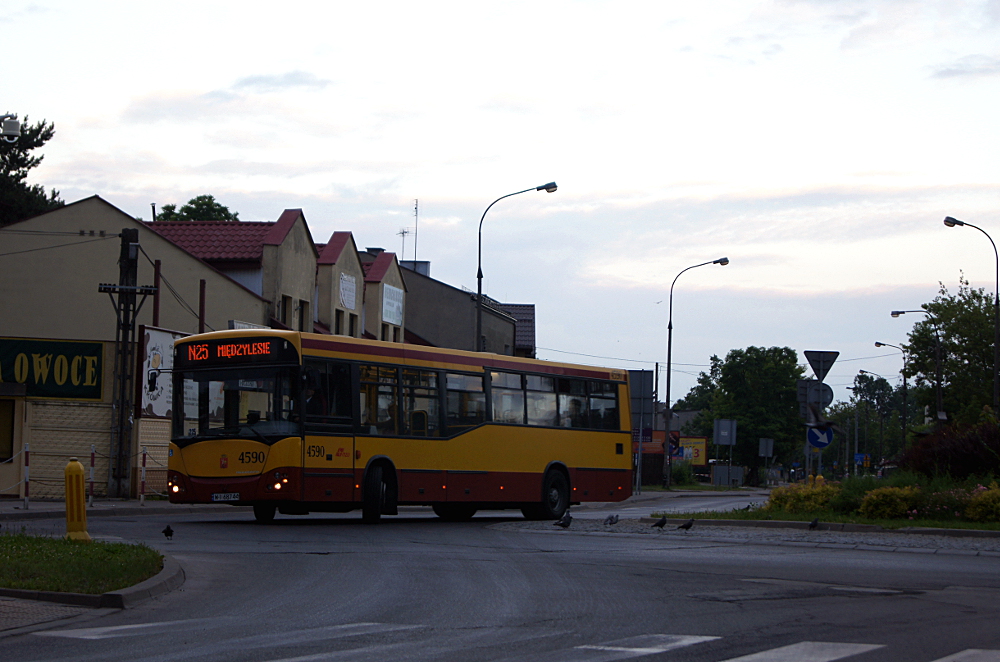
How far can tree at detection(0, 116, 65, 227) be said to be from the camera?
52000mm

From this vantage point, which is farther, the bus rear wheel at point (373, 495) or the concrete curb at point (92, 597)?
the bus rear wheel at point (373, 495)

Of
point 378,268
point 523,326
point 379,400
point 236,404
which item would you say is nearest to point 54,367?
point 236,404

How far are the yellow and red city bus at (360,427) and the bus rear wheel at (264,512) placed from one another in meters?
0.02

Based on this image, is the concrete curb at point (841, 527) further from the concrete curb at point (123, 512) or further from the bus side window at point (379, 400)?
the concrete curb at point (123, 512)

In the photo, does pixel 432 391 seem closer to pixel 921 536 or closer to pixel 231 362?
pixel 231 362

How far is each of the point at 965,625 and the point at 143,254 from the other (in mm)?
28487

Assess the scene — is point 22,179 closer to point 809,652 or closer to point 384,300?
point 384,300

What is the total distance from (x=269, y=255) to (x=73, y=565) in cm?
2844

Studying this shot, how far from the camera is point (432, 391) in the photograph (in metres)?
21.6

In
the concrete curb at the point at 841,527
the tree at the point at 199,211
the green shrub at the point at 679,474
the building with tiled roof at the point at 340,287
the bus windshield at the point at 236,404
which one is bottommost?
the green shrub at the point at 679,474

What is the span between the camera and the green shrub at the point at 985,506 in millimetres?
18578

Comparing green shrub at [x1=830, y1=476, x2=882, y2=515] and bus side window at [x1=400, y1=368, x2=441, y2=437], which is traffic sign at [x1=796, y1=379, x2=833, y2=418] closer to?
green shrub at [x1=830, y1=476, x2=882, y2=515]

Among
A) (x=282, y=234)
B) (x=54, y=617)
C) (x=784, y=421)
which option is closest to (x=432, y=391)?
(x=54, y=617)

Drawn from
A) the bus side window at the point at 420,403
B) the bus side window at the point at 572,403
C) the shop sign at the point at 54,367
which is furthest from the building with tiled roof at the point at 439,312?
the bus side window at the point at 420,403
